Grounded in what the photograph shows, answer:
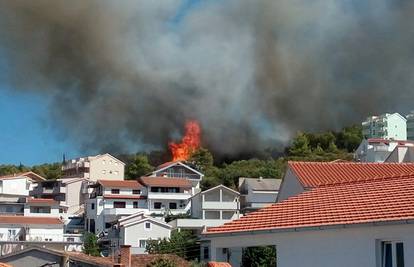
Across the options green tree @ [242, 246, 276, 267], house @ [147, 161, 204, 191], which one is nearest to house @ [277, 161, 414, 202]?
green tree @ [242, 246, 276, 267]

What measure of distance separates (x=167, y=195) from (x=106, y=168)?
3022 cm

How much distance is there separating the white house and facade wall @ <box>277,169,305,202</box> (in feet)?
120

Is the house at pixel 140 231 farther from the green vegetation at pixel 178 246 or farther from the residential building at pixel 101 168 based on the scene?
the residential building at pixel 101 168

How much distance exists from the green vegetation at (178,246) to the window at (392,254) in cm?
4114

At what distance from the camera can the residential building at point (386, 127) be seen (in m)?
152

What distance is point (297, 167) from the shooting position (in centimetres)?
3234

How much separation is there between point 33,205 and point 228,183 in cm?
2845

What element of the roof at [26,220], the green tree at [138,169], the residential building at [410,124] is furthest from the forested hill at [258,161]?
the roof at [26,220]

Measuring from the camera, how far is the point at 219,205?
8162cm

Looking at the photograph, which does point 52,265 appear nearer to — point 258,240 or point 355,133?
point 258,240

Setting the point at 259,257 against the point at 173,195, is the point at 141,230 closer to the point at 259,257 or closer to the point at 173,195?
the point at 173,195

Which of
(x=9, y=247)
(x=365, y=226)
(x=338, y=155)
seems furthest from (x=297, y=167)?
(x=338, y=155)

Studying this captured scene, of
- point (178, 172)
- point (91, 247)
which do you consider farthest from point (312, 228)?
point (178, 172)

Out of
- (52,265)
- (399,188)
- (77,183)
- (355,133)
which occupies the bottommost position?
(52,265)
